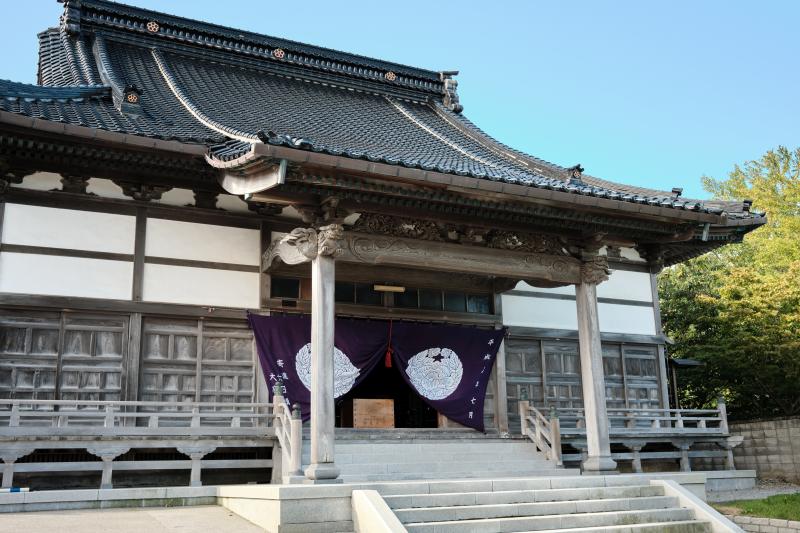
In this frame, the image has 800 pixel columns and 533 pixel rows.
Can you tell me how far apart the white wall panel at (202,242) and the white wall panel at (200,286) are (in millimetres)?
211

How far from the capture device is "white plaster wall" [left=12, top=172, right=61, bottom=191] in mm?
11313

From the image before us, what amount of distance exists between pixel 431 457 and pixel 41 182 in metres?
7.22

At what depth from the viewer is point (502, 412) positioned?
14.2m

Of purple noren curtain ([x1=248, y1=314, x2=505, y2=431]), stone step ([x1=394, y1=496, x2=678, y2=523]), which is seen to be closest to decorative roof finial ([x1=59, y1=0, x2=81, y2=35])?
purple noren curtain ([x1=248, y1=314, x2=505, y2=431])

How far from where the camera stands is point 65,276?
1130 centimetres

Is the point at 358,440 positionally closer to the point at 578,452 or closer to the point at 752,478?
the point at 578,452

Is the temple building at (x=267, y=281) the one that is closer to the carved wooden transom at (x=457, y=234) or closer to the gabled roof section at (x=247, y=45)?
the carved wooden transom at (x=457, y=234)

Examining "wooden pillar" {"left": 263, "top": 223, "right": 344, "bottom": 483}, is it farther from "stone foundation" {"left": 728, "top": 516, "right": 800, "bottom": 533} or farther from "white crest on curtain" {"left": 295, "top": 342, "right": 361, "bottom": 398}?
"stone foundation" {"left": 728, "top": 516, "right": 800, "bottom": 533}

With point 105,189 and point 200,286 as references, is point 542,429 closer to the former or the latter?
point 200,286

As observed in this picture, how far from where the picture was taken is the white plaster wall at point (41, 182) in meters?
11.3

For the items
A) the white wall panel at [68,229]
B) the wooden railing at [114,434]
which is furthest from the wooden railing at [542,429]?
the white wall panel at [68,229]

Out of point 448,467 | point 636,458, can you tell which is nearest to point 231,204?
point 448,467

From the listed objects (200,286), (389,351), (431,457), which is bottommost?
(431,457)

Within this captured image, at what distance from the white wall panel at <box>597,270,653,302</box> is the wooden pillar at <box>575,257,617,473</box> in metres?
4.21
